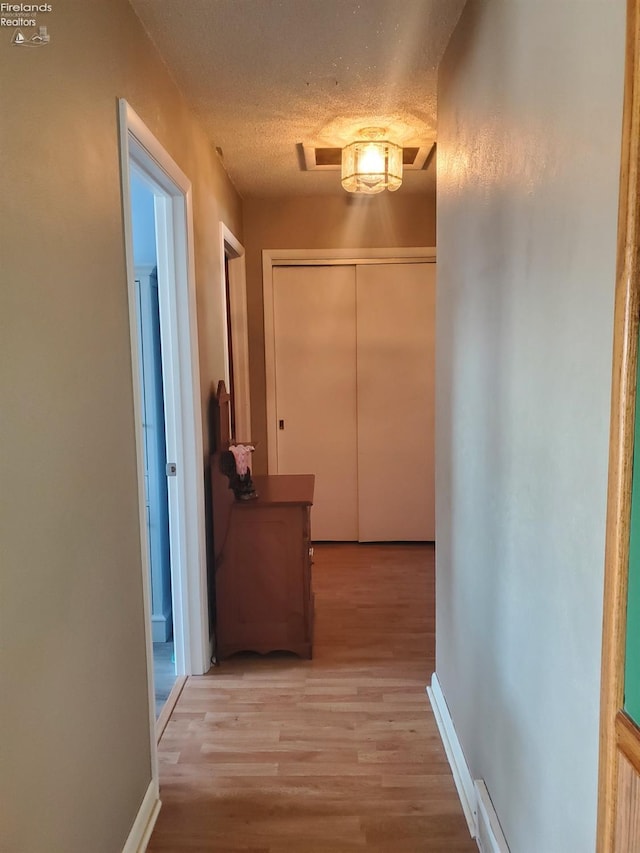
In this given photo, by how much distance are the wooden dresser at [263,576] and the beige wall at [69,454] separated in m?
0.95

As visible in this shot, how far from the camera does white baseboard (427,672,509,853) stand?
A: 148 centimetres

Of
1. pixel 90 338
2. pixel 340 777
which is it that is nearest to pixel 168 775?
pixel 340 777

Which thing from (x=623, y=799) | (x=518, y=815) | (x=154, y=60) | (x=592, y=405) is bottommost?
(x=518, y=815)

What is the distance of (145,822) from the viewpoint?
1691mm

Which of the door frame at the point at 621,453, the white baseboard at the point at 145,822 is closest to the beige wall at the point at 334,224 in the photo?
the white baseboard at the point at 145,822

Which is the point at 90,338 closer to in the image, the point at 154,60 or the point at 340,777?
the point at 154,60

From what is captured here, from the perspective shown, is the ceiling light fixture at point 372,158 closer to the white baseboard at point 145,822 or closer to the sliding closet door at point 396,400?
the sliding closet door at point 396,400

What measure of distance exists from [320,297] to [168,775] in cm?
298

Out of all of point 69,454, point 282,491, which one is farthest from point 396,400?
point 69,454

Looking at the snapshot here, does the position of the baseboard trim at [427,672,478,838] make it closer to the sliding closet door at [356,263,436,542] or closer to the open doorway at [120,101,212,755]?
the open doorway at [120,101,212,755]

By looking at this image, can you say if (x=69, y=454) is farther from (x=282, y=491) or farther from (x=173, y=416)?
(x=282, y=491)

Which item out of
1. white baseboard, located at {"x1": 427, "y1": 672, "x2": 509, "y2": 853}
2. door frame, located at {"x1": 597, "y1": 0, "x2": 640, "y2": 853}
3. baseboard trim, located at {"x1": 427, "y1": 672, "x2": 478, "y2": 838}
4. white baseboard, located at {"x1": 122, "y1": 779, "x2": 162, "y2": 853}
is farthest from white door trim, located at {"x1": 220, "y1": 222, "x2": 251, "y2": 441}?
door frame, located at {"x1": 597, "y1": 0, "x2": 640, "y2": 853}

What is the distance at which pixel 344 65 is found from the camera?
81.0 inches

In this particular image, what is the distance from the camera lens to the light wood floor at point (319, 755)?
1712 mm
